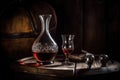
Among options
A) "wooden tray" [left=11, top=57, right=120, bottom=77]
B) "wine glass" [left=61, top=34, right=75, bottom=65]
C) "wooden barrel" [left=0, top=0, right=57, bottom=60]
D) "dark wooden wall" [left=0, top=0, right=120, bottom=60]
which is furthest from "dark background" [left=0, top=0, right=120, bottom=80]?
"wooden tray" [left=11, top=57, right=120, bottom=77]

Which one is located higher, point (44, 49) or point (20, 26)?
point (20, 26)

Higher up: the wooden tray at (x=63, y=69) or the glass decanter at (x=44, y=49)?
the glass decanter at (x=44, y=49)

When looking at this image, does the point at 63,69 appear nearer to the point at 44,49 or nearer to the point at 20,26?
the point at 44,49

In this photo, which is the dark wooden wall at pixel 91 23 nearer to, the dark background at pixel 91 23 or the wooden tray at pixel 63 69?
the dark background at pixel 91 23

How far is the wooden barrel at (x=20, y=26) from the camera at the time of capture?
3.36 metres

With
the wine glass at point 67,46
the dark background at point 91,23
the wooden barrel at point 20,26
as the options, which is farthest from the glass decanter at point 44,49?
the dark background at point 91,23

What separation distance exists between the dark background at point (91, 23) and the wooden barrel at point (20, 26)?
268 mm

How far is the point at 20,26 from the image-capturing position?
341 cm

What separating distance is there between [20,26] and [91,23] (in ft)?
3.30

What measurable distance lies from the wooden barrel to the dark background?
0.88 feet

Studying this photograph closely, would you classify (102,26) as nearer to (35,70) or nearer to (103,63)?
(103,63)

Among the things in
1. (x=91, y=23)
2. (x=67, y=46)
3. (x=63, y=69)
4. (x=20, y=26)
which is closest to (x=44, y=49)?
(x=67, y=46)

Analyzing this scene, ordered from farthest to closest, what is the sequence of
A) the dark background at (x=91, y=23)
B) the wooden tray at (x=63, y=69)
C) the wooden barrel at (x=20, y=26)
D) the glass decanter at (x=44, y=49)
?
the dark background at (x=91, y=23) < the wooden barrel at (x=20, y=26) < the glass decanter at (x=44, y=49) < the wooden tray at (x=63, y=69)

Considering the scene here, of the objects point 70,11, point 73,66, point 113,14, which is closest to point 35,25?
point 70,11
